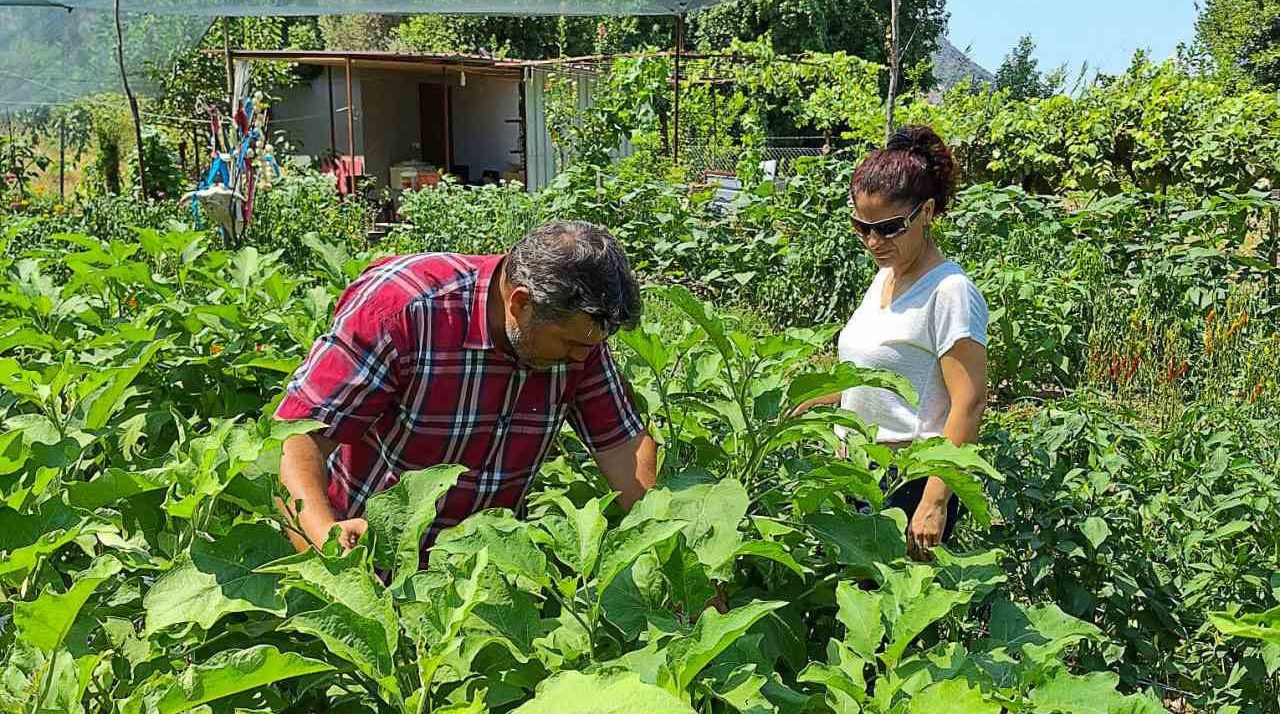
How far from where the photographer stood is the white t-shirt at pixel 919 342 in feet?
8.52

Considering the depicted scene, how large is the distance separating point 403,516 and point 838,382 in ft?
2.19

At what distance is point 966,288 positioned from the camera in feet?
8.52

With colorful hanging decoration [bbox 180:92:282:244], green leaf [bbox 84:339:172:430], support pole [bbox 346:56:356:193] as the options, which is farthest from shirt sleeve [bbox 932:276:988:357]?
support pole [bbox 346:56:356:193]

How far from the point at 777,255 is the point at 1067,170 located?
4056 mm

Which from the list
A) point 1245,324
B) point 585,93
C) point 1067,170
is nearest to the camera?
point 1245,324

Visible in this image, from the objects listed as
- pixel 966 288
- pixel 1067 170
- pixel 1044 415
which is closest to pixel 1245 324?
pixel 1044 415

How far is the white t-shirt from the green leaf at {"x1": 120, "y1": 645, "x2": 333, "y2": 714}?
5.47ft

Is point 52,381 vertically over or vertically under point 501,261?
under

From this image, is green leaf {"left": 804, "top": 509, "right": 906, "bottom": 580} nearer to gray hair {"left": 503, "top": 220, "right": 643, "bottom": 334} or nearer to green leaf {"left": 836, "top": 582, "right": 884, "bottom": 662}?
green leaf {"left": 836, "top": 582, "right": 884, "bottom": 662}

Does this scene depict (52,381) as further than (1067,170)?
No

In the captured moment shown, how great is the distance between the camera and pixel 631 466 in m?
2.01

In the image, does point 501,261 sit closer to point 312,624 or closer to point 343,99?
point 312,624

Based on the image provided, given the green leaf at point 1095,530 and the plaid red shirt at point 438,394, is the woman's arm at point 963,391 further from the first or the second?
the plaid red shirt at point 438,394

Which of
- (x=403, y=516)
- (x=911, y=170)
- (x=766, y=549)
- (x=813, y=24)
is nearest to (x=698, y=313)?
(x=766, y=549)
